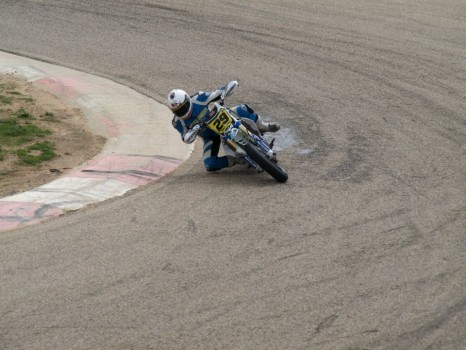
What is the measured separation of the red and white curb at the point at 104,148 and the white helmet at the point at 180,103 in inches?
37.9

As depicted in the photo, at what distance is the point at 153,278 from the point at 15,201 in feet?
10.6

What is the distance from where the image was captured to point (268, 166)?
470 inches

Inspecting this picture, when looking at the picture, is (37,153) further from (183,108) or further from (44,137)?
(183,108)

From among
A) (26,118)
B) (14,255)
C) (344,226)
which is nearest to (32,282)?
(14,255)

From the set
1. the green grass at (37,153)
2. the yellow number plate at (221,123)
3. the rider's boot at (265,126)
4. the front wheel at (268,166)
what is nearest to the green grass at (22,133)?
the green grass at (37,153)

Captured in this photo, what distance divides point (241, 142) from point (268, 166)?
1.85 ft

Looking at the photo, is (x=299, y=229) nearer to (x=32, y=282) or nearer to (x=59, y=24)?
(x=32, y=282)

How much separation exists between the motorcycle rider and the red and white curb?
2.21 ft

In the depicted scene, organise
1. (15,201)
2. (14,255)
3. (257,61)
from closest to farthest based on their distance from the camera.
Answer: (14,255)
(15,201)
(257,61)

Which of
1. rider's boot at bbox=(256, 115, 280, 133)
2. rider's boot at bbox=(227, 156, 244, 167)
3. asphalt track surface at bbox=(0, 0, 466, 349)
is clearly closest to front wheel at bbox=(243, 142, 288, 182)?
asphalt track surface at bbox=(0, 0, 466, 349)

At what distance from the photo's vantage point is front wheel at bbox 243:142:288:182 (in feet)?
39.1

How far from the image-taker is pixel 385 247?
31.7 feet

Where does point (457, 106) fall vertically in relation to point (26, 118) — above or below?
above

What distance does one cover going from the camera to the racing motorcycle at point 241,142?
12.0m
